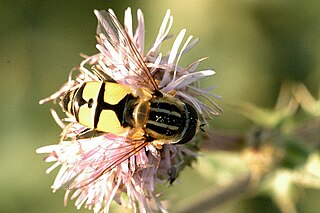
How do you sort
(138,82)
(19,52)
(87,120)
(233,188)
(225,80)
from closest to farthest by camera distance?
(87,120), (138,82), (233,188), (225,80), (19,52)

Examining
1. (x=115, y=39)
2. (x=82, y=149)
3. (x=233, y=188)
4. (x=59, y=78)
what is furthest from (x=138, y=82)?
(x=59, y=78)

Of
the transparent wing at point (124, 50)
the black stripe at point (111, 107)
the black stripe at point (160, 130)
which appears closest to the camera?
the black stripe at point (111, 107)

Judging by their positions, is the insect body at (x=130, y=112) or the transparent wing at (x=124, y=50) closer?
the insect body at (x=130, y=112)

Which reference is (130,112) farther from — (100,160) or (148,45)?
(148,45)

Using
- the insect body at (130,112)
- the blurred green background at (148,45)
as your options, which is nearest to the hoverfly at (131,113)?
the insect body at (130,112)

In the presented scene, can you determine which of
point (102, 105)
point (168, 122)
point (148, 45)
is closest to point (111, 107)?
point (102, 105)

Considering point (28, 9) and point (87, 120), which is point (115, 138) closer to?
point (87, 120)

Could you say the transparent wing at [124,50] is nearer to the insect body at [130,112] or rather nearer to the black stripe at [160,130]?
the insect body at [130,112]
